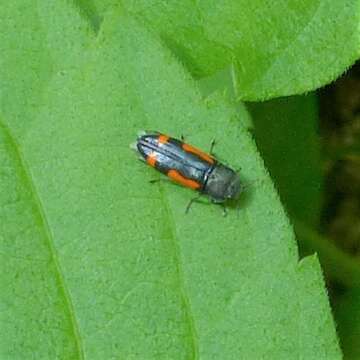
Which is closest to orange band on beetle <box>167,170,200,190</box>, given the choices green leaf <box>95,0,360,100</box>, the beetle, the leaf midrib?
the beetle

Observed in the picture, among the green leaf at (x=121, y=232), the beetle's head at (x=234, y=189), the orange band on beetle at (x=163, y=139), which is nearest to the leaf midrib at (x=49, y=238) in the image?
the green leaf at (x=121, y=232)

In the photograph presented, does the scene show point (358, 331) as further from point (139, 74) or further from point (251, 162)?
point (139, 74)

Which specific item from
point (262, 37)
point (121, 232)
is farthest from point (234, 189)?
point (262, 37)

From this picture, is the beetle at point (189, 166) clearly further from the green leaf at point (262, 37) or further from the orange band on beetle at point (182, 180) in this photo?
the green leaf at point (262, 37)

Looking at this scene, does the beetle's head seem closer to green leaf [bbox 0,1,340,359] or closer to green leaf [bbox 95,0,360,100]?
green leaf [bbox 0,1,340,359]

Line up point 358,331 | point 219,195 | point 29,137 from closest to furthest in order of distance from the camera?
point 29,137
point 219,195
point 358,331

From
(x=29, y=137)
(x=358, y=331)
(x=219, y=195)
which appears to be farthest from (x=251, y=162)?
(x=358, y=331)

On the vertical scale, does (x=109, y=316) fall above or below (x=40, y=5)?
below
